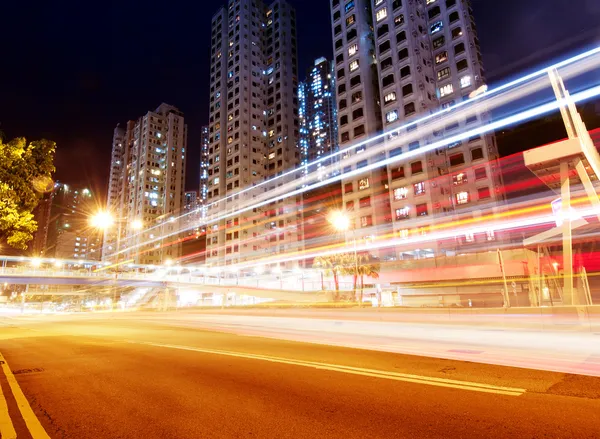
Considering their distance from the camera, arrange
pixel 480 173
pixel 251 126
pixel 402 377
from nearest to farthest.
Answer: pixel 402 377 → pixel 480 173 → pixel 251 126

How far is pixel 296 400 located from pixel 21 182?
40.1 feet

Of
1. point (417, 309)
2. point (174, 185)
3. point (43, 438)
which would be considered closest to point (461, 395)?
point (43, 438)

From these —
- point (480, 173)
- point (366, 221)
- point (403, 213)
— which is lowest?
point (366, 221)

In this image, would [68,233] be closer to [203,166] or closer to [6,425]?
[203,166]

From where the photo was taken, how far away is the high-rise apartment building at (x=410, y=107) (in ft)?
192

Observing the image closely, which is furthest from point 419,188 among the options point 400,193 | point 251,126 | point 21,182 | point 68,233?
point 68,233

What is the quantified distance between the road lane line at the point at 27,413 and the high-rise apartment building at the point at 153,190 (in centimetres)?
12435

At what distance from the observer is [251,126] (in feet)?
323

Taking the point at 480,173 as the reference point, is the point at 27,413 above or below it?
below

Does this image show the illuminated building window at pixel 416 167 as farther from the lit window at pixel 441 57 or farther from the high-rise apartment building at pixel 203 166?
the high-rise apartment building at pixel 203 166

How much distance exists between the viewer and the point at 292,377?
695cm

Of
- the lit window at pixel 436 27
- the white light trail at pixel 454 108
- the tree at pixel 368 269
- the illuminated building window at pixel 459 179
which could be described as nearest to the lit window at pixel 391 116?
the white light trail at pixel 454 108

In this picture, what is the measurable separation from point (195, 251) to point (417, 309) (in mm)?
120087

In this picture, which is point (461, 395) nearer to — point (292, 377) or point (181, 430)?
point (292, 377)
